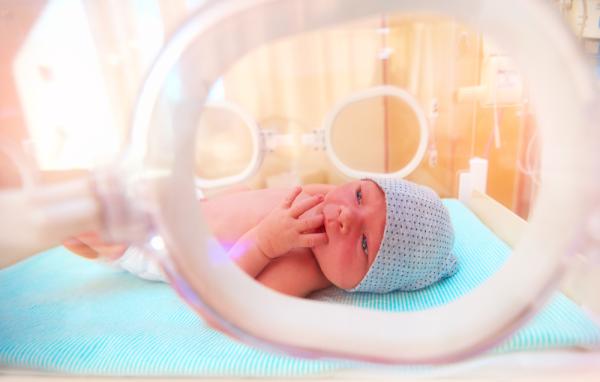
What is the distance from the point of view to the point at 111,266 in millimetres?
814

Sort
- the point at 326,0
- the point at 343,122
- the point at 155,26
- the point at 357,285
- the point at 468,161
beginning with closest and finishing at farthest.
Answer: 1. the point at 326,0
2. the point at 155,26
3. the point at 357,285
4. the point at 343,122
5. the point at 468,161

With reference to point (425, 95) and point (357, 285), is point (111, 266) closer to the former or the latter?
point (357, 285)

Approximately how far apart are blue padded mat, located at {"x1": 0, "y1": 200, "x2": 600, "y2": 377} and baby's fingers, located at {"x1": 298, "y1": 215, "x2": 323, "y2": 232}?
0.40 ft

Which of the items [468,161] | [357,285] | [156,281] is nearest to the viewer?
[357,285]

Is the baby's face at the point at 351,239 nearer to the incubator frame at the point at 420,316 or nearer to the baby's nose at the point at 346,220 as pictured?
the baby's nose at the point at 346,220

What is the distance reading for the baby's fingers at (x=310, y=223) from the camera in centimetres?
69

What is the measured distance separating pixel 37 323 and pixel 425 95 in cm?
91

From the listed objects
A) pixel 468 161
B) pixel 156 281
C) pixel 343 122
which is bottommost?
pixel 156 281

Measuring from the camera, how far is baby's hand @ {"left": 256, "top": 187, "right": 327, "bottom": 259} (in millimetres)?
685

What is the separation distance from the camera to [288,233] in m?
Result: 0.69

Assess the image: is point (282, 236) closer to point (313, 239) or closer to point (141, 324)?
point (313, 239)

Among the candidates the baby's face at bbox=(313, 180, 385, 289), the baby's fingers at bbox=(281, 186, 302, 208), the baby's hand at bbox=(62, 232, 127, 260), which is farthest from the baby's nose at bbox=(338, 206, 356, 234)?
the baby's hand at bbox=(62, 232, 127, 260)

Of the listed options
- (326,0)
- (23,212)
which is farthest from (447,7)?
(23,212)

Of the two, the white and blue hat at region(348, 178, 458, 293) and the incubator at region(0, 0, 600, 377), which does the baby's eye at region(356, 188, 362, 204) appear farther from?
the incubator at region(0, 0, 600, 377)
